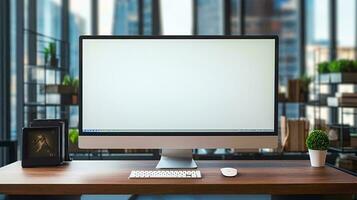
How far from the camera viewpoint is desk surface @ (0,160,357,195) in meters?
1.30

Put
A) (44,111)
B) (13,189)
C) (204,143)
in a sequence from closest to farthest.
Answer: (13,189)
(204,143)
(44,111)

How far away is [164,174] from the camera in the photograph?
56.7 inches

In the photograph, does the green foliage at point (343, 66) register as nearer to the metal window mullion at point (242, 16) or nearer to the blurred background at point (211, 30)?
the blurred background at point (211, 30)

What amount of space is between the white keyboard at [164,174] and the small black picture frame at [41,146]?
1.32 feet

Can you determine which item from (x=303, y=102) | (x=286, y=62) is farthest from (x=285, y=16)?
(x=303, y=102)

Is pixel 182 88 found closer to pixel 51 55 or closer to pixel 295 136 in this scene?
pixel 295 136

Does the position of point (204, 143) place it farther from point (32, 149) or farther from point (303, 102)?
point (303, 102)

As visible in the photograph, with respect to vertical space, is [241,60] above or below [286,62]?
below

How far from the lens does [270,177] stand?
1434 mm

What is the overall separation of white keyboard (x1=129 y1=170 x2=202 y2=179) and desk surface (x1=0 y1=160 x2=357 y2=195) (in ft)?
0.12

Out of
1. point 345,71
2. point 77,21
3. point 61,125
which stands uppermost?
point 77,21

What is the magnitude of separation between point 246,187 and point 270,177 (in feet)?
0.53

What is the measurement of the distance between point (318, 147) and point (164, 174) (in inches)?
27.1

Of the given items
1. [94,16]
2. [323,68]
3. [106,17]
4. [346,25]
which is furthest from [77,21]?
[346,25]
